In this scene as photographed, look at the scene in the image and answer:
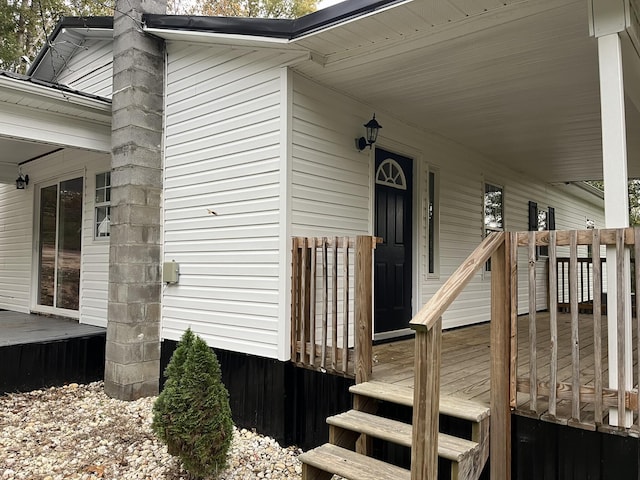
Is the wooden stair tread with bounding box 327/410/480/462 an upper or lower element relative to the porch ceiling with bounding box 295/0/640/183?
lower

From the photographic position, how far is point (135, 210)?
451cm

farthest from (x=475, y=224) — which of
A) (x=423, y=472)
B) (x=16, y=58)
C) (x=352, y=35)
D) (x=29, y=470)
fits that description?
(x=16, y=58)

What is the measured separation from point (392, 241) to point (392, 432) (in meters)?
2.64

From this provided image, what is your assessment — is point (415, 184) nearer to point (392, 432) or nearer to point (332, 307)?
point (332, 307)

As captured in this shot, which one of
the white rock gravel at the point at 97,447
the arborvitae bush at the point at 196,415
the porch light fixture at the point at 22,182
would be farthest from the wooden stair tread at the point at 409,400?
the porch light fixture at the point at 22,182

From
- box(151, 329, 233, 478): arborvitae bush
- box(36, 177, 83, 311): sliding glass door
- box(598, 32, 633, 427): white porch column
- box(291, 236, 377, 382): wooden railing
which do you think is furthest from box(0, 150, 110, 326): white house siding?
box(598, 32, 633, 427): white porch column

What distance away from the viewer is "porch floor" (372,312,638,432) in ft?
9.24

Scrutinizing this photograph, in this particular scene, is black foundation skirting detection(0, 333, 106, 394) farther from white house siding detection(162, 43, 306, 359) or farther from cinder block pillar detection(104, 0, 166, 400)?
white house siding detection(162, 43, 306, 359)

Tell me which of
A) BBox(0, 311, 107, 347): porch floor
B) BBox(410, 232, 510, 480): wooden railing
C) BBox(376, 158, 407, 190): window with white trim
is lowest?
BBox(0, 311, 107, 347): porch floor

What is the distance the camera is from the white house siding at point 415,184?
3.89m

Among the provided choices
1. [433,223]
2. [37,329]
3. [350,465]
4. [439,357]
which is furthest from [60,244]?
[439,357]

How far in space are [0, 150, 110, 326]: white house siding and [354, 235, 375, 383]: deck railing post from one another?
3.98m

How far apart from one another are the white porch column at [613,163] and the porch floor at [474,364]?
1.43 ft

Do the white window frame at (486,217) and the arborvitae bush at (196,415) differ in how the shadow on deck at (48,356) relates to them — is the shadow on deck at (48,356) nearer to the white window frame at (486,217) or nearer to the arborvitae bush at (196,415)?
the arborvitae bush at (196,415)
